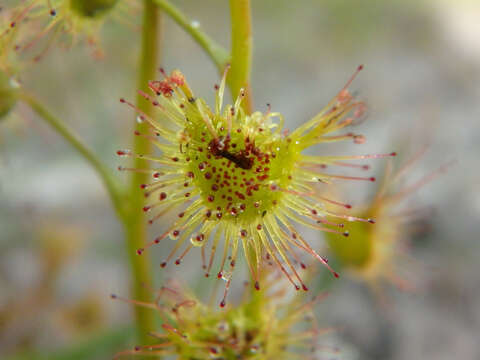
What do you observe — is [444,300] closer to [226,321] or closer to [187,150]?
[226,321]

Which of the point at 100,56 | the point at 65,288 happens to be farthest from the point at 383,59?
the point at 100,56

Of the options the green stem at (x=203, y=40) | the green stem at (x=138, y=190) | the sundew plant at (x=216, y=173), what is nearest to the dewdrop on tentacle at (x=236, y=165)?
the sundew plant at (x=216, y=173)

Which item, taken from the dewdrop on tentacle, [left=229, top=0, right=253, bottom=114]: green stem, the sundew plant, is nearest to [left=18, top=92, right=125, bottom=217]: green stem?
the sundew plant

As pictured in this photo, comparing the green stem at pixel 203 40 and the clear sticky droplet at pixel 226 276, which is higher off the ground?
the green stem at pixel 203 40

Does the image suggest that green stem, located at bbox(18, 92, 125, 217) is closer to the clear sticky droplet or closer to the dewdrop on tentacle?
the dewdrop on tentacle

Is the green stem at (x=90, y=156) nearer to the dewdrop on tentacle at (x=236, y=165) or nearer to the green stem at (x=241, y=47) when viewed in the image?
the dewdrop on tentacle at (x=236, y=165)

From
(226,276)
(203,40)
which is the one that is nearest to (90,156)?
(203,40)

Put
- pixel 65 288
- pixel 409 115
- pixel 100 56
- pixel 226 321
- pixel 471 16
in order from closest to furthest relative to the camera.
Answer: pixel 226 321 → pixel 100 56 → pixel 65 288 → pixel 409 115 → pixel 471 16
